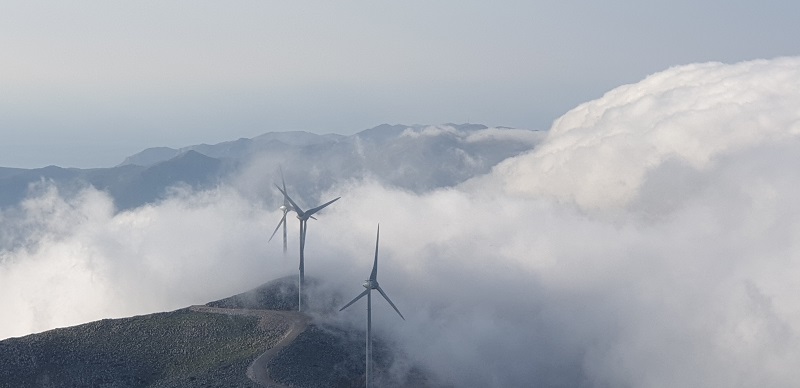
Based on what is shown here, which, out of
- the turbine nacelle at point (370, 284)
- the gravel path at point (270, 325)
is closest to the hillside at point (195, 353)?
the gravel path at point (270, 325)

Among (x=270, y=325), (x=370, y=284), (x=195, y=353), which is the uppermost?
(x=370, y=284)

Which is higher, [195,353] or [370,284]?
[370,284]

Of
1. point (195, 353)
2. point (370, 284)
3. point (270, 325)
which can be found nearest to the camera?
point (370, 284)

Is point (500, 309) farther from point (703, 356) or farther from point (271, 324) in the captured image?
point (271, 324)

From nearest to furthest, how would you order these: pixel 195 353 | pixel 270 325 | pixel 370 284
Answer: pixel 370 284, pixel 195 353, pixel 270 325

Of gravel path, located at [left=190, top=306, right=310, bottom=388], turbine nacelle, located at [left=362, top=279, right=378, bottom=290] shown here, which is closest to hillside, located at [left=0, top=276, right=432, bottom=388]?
gravel path, located at [left=190, top=306, right=310, bottom=388]

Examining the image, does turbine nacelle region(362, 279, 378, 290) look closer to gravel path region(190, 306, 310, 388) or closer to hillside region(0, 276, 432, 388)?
hillside region(0, 276, 432, 388)

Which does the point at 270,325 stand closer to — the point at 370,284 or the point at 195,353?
the point at 195,353

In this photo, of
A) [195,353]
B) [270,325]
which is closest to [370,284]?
[270,325]

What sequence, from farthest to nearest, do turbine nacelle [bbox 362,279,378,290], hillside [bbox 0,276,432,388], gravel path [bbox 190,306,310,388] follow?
1. turbine nacelle [bbox 362,279,378,290]
2. gravel path [bbox 190,306,310,388]
3. hillside [bbox 0,276,432,388]

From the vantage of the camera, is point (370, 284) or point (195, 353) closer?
point (370, 284)

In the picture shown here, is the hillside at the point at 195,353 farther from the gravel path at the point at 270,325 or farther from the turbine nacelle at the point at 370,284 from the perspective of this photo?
the turbine nacelle at the point at 370,284
